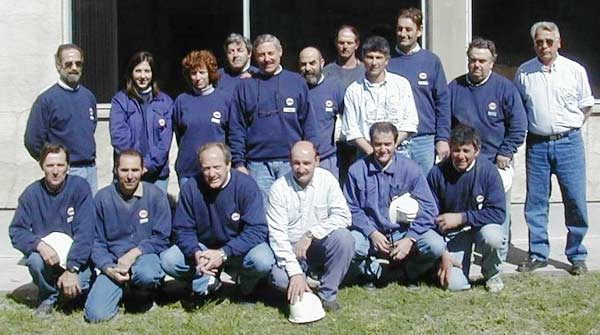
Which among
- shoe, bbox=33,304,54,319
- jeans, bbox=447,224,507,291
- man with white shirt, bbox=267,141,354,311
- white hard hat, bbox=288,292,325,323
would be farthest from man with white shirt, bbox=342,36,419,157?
shoe, bbox=33,304,54,319

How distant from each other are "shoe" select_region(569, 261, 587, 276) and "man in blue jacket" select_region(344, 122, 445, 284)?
1219mm

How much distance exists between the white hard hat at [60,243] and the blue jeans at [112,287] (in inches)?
10.7

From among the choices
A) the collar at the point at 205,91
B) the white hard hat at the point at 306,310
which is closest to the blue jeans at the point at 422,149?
the collar at the point at 205,91

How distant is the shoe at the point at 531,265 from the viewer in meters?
7.70

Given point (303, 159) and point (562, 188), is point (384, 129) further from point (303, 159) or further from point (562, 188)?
point (562, 188)

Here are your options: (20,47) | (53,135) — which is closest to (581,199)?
(53,135)

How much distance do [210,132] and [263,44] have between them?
773 millimetres

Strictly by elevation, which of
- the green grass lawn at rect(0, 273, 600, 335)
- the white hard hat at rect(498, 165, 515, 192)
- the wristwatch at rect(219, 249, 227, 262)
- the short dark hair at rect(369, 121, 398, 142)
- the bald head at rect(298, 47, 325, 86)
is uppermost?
the bald head at rect(298, 47, 325, 86)

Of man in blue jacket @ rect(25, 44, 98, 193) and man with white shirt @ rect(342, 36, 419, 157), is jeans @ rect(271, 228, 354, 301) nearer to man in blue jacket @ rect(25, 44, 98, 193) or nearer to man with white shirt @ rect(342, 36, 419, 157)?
man with white shirt @ rect(342, 36, 419, 157)

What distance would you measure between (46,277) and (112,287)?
45 cm

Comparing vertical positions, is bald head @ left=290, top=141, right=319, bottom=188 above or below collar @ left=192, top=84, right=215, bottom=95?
below

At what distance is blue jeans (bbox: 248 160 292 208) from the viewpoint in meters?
7.43

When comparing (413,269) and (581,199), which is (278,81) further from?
(581,199)

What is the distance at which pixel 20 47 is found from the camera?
9797 millimetres
